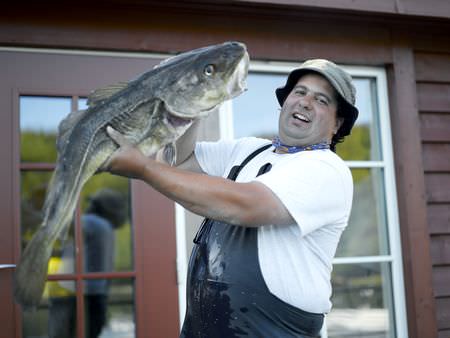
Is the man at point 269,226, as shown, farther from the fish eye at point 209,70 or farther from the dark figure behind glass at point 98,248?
the dark figure behind glass at point 98,248

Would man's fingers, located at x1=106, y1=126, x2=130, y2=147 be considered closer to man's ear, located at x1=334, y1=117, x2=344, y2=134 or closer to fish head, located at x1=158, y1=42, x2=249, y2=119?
fish head, located at x1=158, y1=42, x2=249, y2=119

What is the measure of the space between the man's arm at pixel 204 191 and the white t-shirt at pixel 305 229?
60 mm

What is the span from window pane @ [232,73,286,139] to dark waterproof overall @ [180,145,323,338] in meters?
1.80

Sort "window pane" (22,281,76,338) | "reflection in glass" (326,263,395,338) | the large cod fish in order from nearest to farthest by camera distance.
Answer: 1. the large cod fish
2. "window pane" (22,281,76,338)
3. "reflection in glass" (326,263,395,338)

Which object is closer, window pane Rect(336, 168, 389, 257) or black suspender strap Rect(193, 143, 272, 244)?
black suspender strap Rect(193, 143, 272, 244)

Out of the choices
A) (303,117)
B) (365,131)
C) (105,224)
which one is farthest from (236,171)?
(105,224)

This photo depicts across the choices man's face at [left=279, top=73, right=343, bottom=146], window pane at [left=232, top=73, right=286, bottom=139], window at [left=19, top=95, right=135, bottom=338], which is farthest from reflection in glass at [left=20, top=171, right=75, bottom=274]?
man's face at [left=279, top=73, right=343, bottom=146]

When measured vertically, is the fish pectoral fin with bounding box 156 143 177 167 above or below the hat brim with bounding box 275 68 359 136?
below

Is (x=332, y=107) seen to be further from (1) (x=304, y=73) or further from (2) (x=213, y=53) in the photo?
(2) (x=213, y=53)

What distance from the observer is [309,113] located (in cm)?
221

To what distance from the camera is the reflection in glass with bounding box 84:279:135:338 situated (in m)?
4.77

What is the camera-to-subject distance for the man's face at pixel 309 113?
2.19 meters

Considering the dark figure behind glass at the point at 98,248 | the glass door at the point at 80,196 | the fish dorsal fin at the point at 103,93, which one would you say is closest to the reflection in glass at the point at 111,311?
the dark figure behind glass at the point at 98,248

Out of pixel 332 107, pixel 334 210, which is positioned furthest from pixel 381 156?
pixel 334 210
